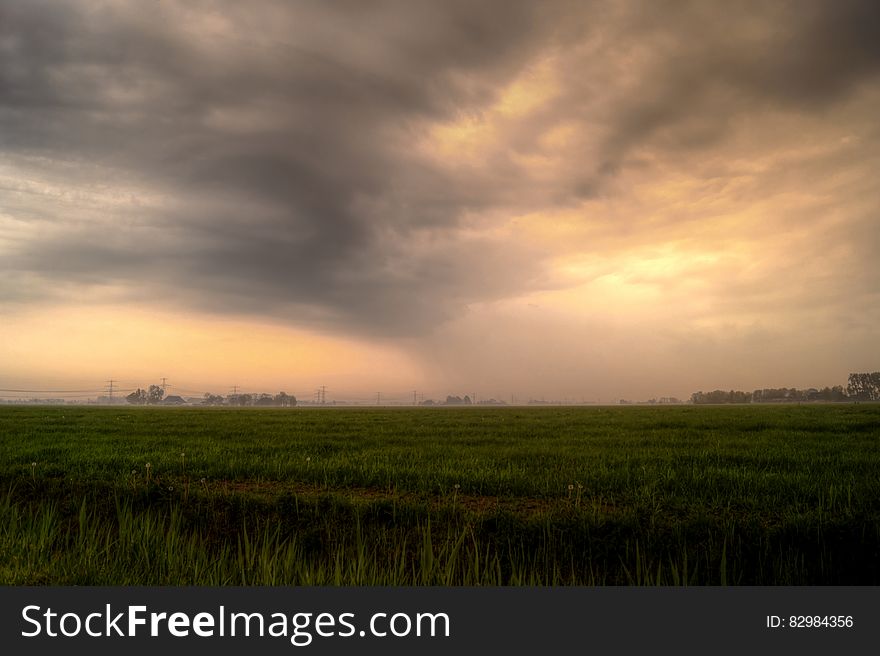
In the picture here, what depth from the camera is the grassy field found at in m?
6.34

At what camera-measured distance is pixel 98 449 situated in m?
18.6

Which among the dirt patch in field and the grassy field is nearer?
the grassy field

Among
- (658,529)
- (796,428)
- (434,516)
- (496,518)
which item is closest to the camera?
(658,529)

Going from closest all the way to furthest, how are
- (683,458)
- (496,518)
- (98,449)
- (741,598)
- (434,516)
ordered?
(741,598) → (496,518) → (434,516) → (683,458) → (98,449)

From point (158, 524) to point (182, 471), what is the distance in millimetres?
5431

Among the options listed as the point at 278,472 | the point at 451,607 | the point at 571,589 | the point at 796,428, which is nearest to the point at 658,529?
the point at 571,589

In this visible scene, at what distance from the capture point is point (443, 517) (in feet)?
29.8

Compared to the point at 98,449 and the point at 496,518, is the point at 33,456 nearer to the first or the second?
the point at 98,449

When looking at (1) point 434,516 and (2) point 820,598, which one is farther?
(1) point 434,516

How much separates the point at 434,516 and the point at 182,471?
8.30 m

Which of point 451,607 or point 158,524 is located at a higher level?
point 451,607

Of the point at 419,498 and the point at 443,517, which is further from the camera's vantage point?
the point at 419,498

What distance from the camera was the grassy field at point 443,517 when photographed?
6344 mm

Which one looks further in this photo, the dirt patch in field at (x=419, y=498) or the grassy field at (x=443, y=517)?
the dirt patch in field at (x=419, y=498)
